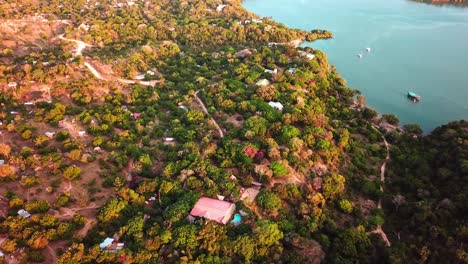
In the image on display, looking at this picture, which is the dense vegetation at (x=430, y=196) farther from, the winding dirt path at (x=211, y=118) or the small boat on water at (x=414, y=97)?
the winding dirt path at (x=211, y=118)

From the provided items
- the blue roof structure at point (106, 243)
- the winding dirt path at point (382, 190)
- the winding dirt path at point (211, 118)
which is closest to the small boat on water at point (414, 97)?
the winding dirt path at point (382, 190)

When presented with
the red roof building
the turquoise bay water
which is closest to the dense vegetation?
the turquoise bay water

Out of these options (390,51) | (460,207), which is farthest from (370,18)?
(460,207)

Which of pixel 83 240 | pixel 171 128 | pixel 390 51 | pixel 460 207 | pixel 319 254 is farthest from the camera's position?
pixel 390 51

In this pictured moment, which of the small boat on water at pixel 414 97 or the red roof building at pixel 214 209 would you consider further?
the small boat on water at pixel 414 97

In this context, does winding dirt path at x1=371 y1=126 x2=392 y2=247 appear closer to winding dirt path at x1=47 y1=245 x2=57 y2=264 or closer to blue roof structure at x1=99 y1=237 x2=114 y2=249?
blue roof structure at x1=99 y1=237 x2=114 y2=249

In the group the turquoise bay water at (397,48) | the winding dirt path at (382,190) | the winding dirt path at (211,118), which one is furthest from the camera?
the turquoise bay water at (397,48)

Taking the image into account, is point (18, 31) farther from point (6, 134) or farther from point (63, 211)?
point (63, 211)
